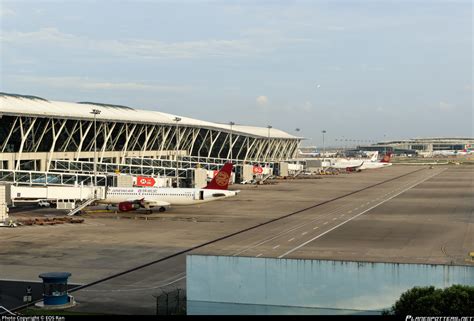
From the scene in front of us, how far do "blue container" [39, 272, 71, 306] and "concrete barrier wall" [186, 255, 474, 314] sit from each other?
6653 millimetres

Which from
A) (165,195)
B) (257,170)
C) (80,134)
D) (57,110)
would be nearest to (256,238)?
(165,195)

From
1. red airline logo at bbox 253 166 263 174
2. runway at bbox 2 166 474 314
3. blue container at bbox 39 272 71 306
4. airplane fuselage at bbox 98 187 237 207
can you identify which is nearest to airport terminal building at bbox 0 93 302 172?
airplane fuselage at bbox 98 187 237 207

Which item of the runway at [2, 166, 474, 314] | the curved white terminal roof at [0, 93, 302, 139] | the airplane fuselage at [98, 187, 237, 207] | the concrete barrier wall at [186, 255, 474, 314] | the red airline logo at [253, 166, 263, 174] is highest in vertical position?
the curved white terminal roof at [0, 93, 302, 139]

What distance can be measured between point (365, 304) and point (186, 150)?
141465mm

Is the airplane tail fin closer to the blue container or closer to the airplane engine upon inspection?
the airplane engine

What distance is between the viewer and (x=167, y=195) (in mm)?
78062

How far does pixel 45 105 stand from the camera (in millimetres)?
117312

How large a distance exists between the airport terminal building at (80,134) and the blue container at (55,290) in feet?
194

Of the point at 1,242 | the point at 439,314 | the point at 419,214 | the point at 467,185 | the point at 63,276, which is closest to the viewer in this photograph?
the point at 439,314

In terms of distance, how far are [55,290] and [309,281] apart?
13309mm

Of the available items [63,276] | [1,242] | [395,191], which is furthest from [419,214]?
[63,276]

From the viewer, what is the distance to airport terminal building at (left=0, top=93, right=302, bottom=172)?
4149 inches

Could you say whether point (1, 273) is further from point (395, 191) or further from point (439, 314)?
point (395, 191)

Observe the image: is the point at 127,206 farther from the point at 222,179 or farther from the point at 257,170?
the point at 257,170
